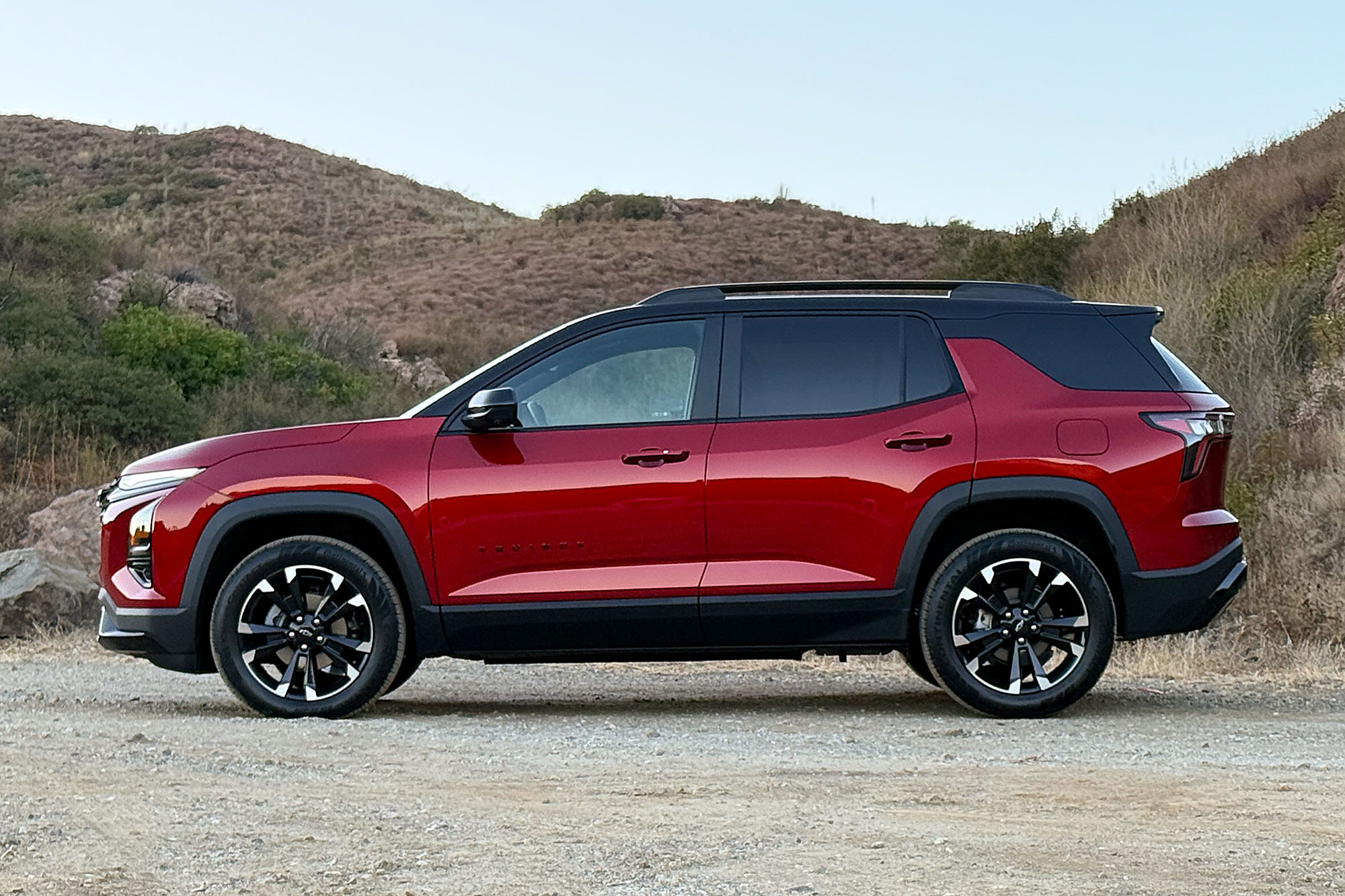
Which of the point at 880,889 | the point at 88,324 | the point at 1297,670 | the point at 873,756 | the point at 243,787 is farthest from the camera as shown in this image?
the point at 88,324

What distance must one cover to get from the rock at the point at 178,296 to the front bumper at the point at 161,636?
69.7 ft

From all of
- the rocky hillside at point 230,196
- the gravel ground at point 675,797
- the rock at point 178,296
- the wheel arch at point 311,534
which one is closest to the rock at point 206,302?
the rock at point 178,296

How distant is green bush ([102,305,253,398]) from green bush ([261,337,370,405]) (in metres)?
0.58

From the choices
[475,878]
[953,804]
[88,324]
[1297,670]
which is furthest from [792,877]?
[88,324]

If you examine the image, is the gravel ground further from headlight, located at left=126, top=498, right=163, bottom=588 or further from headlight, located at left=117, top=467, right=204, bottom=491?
headlight, located at left=117, top=467, right=204, bottom=491

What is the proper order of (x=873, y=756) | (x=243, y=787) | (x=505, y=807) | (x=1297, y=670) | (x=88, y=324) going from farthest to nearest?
(x=88, y=324), (x=1297, y=670), (x=873, y=756), (x=243, y=787), (x=505, y=807)

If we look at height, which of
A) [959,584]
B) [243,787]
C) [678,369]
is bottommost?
[243,787]

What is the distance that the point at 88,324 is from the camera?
26859 mm

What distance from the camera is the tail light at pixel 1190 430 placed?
24.7 feet

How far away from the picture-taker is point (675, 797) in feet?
18.5

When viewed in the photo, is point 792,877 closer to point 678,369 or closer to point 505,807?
point 505,807

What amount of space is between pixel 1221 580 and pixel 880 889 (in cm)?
386

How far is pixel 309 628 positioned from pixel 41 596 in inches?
275

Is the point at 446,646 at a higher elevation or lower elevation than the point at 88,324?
lower
